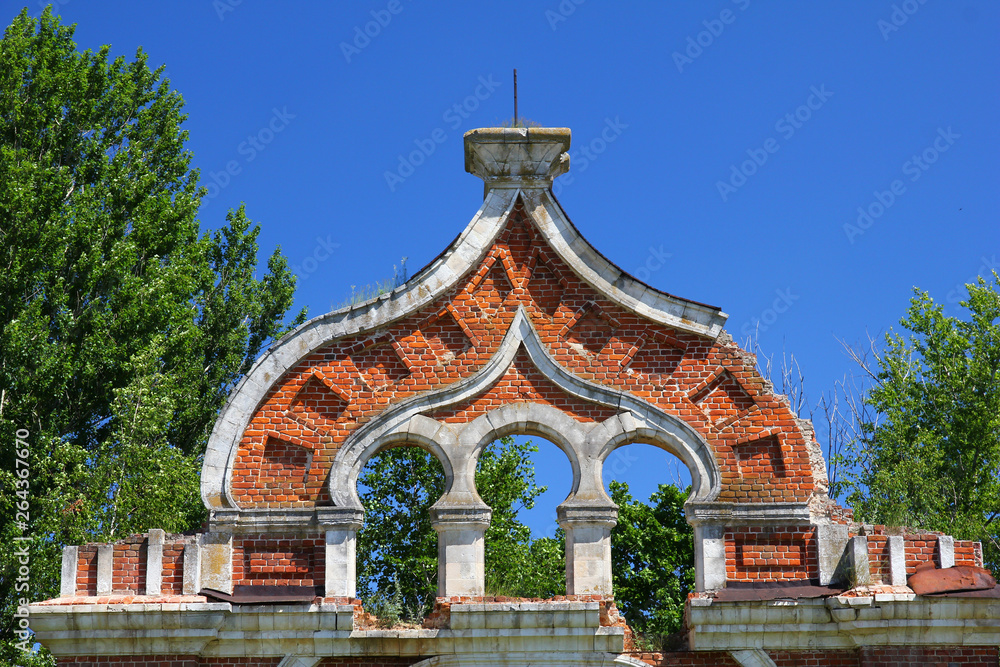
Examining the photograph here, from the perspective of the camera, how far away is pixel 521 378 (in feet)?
47.6

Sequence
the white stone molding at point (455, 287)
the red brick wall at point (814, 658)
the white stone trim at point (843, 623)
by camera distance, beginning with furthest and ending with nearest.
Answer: the white stone molding at point (455, 287) < the red brick wall at point (814, 658) < the white stone trim at point (843, 623)

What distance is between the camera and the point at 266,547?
13797 millimetres

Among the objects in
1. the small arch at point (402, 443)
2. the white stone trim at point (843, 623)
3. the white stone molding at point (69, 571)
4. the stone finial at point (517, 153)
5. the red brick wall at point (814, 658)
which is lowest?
the red brick wall at point (814, 658)

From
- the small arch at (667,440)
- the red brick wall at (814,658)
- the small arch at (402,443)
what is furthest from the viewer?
the small arch at (667,440)

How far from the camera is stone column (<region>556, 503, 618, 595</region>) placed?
13664mm

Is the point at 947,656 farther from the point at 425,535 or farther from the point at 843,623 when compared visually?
the point at 425,535

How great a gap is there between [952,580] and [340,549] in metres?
6.20

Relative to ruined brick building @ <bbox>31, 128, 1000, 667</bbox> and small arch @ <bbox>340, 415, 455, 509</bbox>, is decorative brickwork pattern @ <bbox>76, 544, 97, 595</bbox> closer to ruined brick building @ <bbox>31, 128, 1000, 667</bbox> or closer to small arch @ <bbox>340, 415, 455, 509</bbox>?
ruined brick building @ <bbox>31, 128, 1000, 667</bbox>

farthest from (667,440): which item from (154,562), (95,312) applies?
(95,312)

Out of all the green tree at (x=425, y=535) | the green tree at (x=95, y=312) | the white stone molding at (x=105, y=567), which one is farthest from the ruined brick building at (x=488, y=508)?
the green tree at (x=425, y=535)

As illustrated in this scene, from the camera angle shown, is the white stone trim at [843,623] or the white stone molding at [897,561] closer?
the white stone trim at [843,623]

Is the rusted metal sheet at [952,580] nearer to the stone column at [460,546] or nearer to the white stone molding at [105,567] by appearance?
the stone column at [460,546]

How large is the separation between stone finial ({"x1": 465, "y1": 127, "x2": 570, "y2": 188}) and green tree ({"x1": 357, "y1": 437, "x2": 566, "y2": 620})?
1083 centimetres

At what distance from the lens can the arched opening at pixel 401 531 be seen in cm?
2544
